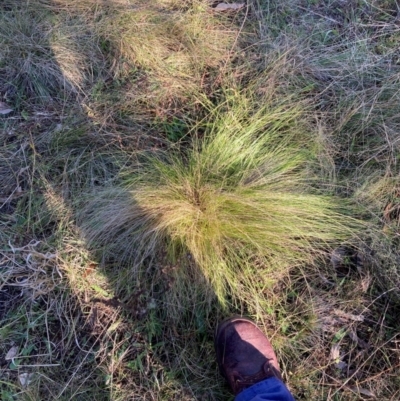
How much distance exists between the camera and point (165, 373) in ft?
5.41

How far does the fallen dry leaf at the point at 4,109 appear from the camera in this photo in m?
2.04

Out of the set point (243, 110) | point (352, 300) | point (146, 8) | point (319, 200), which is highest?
point (146, 8)

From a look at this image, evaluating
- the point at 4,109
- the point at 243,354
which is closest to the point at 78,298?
the point at 243,354

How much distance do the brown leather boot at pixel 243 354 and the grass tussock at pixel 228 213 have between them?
0.45 ft

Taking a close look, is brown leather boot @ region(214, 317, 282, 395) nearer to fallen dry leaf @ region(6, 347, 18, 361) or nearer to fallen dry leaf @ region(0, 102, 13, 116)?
fallen dry leaf @ region(6, 347, 18, 361)

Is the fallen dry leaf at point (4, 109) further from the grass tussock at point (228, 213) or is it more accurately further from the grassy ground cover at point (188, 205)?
the grass tussock at point (228, 213)

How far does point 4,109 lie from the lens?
2049 mm

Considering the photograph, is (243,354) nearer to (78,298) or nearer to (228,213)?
(228,213)

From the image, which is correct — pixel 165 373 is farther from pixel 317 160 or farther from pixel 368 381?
pixel 317 160

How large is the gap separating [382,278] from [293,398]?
624mm

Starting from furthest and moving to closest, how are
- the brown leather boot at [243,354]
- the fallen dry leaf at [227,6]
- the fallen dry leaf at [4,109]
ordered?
the fallen dry leaf at [227,6]
the fallen dry leaf at [4,109]
the brown leather boot at [243,354]

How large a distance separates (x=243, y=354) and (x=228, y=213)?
1.97 ft

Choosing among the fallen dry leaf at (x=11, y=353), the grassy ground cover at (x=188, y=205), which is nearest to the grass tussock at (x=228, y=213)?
the grassy ground cover at (x=188, y=205)

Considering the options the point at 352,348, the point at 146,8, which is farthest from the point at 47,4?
the point at 352,348
